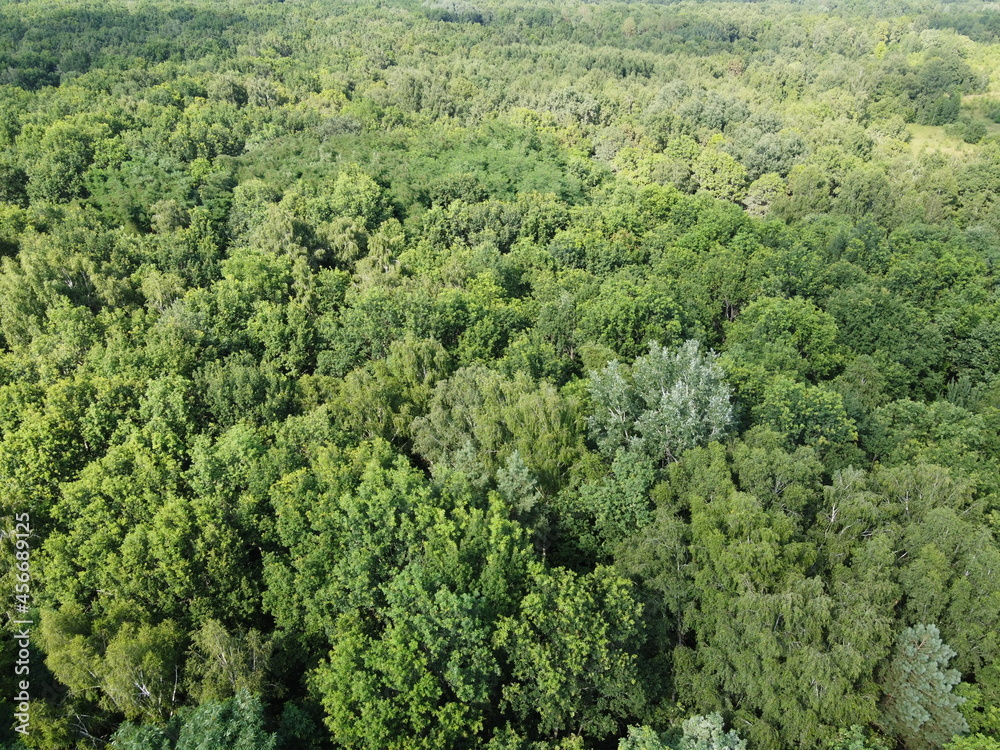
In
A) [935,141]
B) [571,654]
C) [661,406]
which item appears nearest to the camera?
[571,654]

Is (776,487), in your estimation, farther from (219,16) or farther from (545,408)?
(219,16)

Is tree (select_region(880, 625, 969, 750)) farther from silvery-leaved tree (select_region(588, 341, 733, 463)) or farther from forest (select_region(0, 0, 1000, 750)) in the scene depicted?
silvery-leaved tree (select_region(588, 341, 733, 463))

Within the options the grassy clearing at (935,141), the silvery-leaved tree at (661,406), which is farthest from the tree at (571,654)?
the grassy clearing at (935,141)

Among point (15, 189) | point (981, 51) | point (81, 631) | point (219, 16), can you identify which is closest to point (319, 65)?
point (219, 16)

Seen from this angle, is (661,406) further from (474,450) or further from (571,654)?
(571,654)
